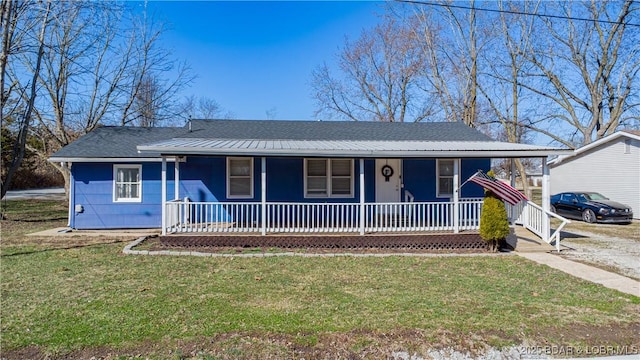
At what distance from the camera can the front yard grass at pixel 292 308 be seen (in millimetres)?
3898

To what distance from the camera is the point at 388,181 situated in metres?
11.9

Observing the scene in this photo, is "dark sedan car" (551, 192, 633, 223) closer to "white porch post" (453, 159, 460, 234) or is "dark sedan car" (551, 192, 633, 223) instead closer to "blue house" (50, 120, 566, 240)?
"blue house" (50, 120, 566, 240)

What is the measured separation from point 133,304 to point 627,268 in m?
9.79

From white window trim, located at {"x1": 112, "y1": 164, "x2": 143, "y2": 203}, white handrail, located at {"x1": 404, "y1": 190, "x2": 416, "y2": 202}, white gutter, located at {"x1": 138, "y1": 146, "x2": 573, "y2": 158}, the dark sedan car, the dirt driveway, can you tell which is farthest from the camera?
the dark sedan car

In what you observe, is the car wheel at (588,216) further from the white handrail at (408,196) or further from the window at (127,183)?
the window at (127,183)

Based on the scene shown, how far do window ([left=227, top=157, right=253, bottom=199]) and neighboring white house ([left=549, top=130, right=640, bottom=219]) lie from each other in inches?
592

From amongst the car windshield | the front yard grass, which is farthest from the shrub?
the car windshield

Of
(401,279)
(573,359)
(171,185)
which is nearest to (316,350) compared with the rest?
(573,359)

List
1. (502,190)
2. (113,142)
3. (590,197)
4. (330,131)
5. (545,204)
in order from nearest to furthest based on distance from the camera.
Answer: (502,190)
(545,204)
(113,142)
(330,131)
(590,197)

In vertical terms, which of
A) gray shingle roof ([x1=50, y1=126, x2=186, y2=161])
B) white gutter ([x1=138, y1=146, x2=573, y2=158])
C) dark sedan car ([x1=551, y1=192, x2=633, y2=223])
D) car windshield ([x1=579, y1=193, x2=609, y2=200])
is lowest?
dark sedan car ([x1=551, y1=192, x2=633, y2=223])

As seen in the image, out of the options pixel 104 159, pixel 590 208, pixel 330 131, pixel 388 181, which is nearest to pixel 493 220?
pixel 388 181

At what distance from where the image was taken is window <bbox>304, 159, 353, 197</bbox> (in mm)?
11594

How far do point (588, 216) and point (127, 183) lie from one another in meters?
19.5

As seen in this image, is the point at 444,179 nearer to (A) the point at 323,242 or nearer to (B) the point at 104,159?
(A) the point at 323,242
